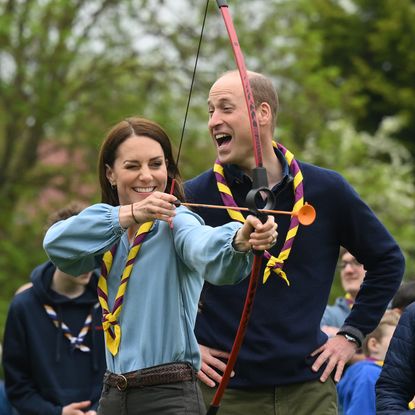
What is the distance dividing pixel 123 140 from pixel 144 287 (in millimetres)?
622

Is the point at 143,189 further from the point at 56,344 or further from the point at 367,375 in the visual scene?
the point at 56,344

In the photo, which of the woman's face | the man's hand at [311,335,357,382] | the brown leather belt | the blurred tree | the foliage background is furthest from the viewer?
the blurred tree

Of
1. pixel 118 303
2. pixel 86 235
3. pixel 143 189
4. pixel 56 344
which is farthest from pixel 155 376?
pixel 56 344

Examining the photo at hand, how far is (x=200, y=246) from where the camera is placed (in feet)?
13.0

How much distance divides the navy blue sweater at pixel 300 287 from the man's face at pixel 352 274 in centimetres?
148

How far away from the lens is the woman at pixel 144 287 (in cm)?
417

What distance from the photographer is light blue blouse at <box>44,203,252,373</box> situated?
418 cm

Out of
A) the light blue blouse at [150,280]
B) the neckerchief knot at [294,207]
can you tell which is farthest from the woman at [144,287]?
the neckerchief knot at [294,207]

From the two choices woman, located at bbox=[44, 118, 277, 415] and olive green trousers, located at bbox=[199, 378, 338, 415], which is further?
olive green trousers, located at bbox=[199, 378, 338, 415]

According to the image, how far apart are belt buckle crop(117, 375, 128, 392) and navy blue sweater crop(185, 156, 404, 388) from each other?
2.79ft

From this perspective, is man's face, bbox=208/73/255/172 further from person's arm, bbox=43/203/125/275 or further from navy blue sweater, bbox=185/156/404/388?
person's arm, bbox=43/203/125/275

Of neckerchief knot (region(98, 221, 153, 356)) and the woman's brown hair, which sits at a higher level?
the woman's brown hair

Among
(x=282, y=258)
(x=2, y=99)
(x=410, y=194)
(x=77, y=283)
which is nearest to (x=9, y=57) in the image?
(x=2, y=99)

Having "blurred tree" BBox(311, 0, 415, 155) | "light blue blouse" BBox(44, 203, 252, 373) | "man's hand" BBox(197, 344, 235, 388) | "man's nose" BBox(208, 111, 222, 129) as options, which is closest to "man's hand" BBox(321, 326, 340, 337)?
"man's hand" BBox(197, 344, 235, 388)
